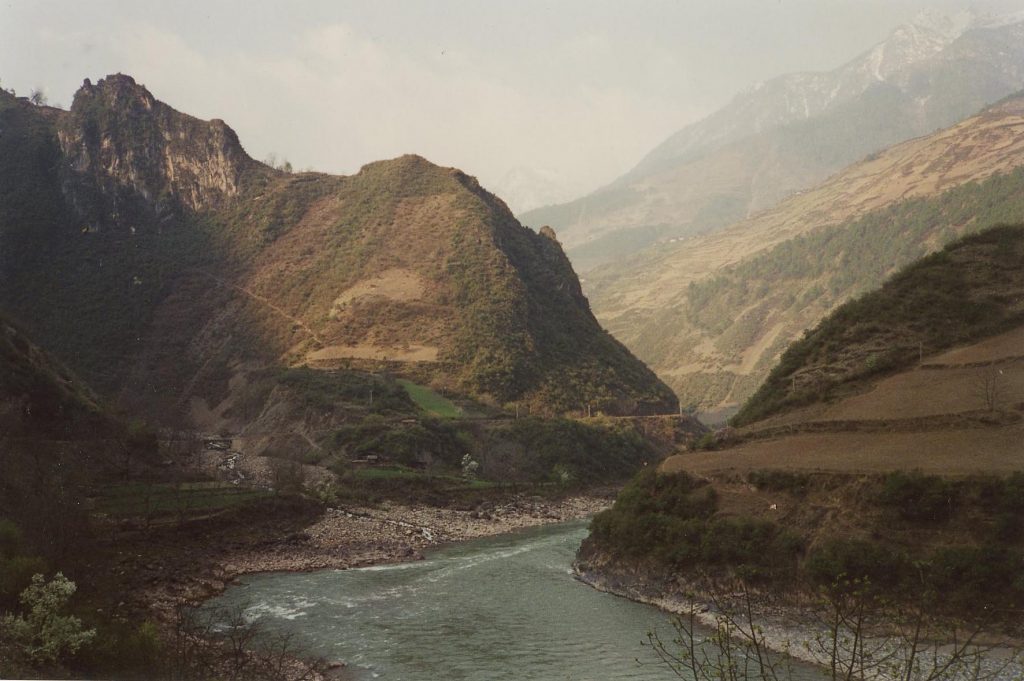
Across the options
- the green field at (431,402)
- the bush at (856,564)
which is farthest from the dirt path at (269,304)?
the bush at (856,564)

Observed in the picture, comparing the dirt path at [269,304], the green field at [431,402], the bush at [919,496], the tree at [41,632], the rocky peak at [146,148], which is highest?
the rocky peak at [146,148]

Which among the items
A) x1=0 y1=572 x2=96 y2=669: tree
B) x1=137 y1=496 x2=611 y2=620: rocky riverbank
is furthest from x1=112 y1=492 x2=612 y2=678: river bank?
x1=0 y1=572 x2=96 y2=669: tree

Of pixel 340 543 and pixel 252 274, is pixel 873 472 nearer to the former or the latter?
pixel 340 543

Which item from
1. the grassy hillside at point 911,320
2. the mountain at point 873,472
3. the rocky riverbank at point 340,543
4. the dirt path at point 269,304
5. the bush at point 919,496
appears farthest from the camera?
the dirt path at point 269,304

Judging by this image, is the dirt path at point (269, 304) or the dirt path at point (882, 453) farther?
the dirt path at point (269, 304)

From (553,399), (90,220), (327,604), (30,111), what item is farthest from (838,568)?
(30,111)

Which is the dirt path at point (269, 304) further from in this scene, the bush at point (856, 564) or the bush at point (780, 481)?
the bush at point (856, 564)

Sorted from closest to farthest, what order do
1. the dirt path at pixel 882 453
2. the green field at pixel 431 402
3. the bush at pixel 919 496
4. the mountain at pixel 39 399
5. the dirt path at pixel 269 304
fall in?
1. the bush at pixel 919 496
2. the dirt path at pixel 882 453
3. the mountain at pixel 39 399
4. the green field at pixel 431 402
5. the dirt path at pixel 269 304

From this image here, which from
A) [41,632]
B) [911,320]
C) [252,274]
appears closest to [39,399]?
[41,632]
